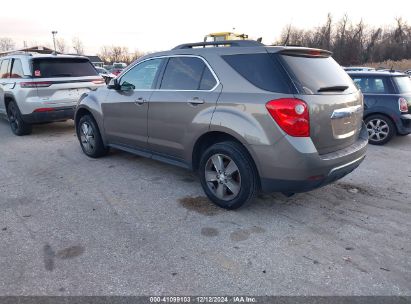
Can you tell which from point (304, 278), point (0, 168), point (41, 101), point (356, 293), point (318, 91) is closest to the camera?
point (356, 293)

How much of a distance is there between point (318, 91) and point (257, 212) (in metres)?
1.45

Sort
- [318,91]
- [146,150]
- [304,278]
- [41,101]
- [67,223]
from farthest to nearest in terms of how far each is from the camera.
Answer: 1. [41,101]
2. [146,150]
3. [67,223]
4. [318,91]
5. [304,278]

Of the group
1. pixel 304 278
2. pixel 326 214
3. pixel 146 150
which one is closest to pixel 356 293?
pixel 304 278

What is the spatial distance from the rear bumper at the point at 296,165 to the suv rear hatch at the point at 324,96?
5.0 inches

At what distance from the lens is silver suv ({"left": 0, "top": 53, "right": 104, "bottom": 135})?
714 centimetres

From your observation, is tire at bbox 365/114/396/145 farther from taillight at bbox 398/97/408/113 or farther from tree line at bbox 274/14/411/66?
tree line at bbox 274/14/411/66

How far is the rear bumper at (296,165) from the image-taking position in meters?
3.10

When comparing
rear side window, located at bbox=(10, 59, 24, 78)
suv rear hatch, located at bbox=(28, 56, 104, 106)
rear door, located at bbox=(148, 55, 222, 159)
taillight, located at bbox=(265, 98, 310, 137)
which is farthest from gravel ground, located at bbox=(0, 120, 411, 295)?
rear side window, located at bbox=(10, 59, 24, 78)

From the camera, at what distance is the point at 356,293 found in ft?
7.91

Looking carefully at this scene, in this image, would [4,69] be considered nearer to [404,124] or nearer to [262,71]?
[262,71]

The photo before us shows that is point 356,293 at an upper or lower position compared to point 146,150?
lower

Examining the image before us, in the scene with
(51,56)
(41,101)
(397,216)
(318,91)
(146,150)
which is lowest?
(397,216)

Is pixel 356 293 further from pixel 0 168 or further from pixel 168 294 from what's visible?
pixel 0 168

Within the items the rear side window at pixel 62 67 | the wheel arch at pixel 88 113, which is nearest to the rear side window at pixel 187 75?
the wheel arch at pixel 88 113
